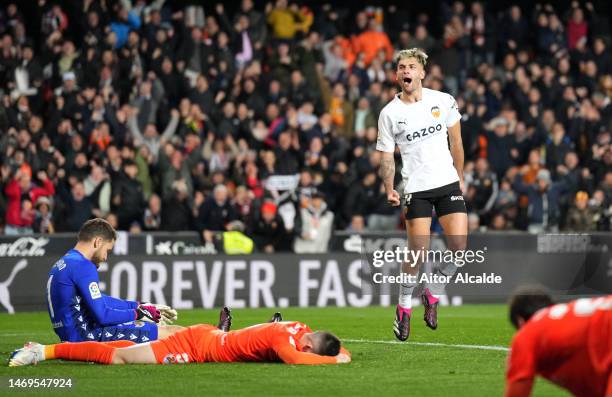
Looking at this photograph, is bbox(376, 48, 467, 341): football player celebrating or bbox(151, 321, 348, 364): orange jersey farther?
bbox(376, 48, 467, 341): football player celebrating

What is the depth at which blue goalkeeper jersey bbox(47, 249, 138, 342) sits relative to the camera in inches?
440

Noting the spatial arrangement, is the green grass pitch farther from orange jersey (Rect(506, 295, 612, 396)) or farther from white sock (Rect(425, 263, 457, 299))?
orange jersey (Rect(506, 295, 612, 396))

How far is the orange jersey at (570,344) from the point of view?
637 centimetres

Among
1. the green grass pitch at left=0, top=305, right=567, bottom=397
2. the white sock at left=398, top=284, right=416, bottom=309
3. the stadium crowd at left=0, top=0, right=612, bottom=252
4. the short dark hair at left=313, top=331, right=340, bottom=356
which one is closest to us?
the green grass pitch at left=0, top=305, right=567, bottom=397

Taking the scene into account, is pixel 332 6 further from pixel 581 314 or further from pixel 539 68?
pixel 581 314

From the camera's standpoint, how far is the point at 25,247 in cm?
1997

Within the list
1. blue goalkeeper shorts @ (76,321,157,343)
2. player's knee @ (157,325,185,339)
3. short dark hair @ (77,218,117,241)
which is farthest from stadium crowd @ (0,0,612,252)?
short dark hair @ (77,218,117,241)

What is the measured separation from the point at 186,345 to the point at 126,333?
666mm

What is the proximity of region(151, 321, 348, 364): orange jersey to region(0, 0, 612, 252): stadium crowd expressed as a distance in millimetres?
9893

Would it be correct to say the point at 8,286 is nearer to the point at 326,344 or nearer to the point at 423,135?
the point at 423,135

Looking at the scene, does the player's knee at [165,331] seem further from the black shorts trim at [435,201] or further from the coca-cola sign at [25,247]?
the coca-cola sign at [25,247]

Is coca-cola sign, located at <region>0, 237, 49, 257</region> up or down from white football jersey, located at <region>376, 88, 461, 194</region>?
down

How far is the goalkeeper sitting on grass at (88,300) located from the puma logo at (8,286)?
8.17 metres

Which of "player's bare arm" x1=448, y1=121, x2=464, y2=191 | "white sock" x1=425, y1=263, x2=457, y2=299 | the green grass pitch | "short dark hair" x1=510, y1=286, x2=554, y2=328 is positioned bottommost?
the green grass pitch
